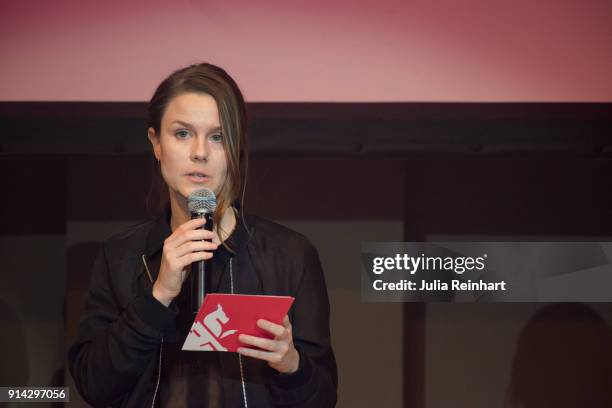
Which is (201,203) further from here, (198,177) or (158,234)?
(158,234)

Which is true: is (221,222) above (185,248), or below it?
above

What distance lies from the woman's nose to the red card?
1.35 ft

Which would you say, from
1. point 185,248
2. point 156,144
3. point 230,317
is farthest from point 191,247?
point 156,144

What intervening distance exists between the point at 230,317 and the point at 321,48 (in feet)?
4.51

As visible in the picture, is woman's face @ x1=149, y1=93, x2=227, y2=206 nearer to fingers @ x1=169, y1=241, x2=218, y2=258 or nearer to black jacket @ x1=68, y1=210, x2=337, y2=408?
black jacket @ x1=68, y1=210, x2=337, y2=408

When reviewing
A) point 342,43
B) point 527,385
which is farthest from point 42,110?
point 527,385

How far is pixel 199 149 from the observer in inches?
66.7

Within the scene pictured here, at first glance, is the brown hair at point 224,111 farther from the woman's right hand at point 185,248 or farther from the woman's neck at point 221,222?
the woman's right hand at point 185,248

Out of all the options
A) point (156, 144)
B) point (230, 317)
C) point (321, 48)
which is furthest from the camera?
point (321, 48)

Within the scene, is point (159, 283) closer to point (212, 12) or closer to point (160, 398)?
point (160, 398)

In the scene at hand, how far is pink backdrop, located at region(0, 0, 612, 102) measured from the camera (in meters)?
2.56

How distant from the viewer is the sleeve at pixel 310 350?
1.64 metres

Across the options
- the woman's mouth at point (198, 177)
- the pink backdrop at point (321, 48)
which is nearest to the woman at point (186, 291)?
the woman's mouth at point (198, 177)

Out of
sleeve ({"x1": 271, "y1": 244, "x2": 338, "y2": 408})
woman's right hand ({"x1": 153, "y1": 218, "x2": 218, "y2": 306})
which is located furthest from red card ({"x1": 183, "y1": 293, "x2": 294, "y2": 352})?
sleeve ({"x1": 271, "y1": 244, "x2": 338, "y2": 408})
